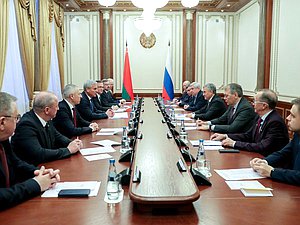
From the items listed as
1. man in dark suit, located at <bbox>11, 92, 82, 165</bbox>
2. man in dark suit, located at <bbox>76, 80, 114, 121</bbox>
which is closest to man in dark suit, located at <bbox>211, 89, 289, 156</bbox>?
man in dark suit, located at <bbox>11, 92, 82, 165</bbox>

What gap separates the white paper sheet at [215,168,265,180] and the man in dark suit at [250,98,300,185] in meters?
0.04

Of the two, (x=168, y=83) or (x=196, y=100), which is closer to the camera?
(x=196, y=100)

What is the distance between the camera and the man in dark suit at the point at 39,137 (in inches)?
99.1

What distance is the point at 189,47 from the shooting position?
10172mm

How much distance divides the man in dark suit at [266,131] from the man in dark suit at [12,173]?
68.0 inches

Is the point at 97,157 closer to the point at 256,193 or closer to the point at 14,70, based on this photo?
the point at 256,193

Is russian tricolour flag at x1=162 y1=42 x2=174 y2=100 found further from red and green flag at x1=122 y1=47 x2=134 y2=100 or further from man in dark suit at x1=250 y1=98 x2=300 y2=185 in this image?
man in dark suit at x1=250 y1=98 x2=300 y2=185

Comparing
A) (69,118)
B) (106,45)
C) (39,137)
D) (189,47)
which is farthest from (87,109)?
(189,47)

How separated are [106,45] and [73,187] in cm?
852

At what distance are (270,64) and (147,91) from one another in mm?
3914

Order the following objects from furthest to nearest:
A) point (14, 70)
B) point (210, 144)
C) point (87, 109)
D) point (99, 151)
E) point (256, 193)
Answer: point (14, 70)
point (87, 109)
point (210, 144)
point (99, 151)
point (256, 193)

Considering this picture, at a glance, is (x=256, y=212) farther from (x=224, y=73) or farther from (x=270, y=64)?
(x=224, y=73)

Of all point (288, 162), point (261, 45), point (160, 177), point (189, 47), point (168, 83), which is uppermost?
point (189, 47)

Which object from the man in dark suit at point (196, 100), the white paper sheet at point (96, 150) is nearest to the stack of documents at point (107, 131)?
the white paper sheet at point (96, 150)
